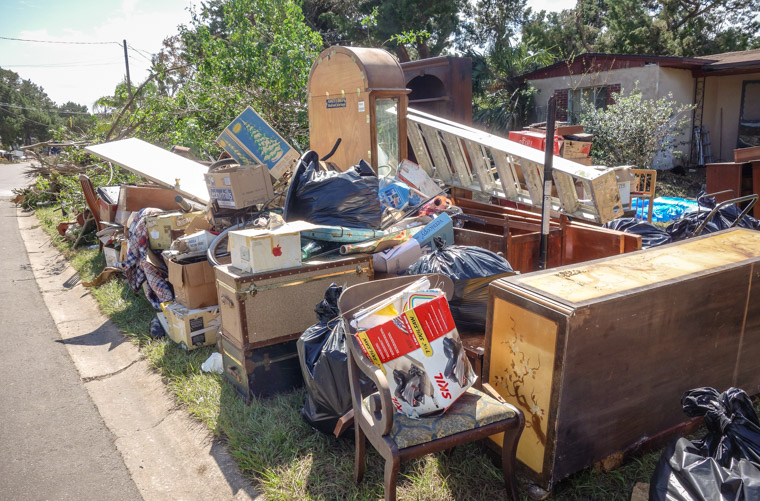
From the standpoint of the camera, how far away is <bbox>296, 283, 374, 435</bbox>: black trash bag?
9.00 ft

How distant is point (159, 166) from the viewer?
5809 millimetres

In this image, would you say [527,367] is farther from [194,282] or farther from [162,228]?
[162,228]

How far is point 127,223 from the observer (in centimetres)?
558

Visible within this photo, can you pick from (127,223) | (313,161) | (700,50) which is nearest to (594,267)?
(313,161)

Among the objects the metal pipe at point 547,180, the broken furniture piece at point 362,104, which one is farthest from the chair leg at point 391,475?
the broken furniture piece at point 362,104

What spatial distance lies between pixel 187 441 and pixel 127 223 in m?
3.20

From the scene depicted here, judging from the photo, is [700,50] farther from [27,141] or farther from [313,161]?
[27,141]

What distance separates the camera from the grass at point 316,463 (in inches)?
97.2

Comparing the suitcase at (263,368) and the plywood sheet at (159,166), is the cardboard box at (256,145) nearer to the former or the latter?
the plywood sheet at (159,166)

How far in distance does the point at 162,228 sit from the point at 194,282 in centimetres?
102

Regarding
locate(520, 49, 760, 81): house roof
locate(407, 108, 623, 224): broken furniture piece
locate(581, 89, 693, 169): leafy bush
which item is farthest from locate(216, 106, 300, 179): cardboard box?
locate(520, 49, 760, 81): house roof

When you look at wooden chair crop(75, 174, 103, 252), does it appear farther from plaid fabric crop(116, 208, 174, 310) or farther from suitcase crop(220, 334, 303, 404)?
suitcase crop(220, 334, 303, 404)

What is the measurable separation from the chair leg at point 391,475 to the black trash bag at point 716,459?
3.15 feet

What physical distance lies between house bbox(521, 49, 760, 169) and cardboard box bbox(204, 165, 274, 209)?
11.0m
